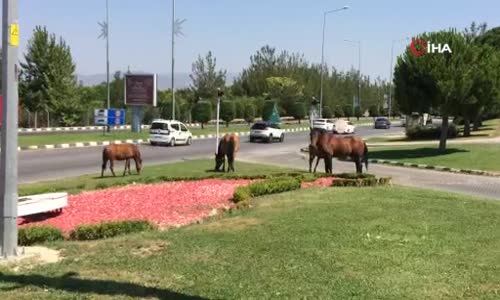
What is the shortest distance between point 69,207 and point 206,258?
5718 millimetres

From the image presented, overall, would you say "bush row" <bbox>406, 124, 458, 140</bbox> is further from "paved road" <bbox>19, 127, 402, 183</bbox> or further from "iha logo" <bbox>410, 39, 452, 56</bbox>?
"iha logo" <bbox>410, 39, 452, 56</bbox>

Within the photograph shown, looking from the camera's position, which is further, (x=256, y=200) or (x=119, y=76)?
(x=119, y=76)

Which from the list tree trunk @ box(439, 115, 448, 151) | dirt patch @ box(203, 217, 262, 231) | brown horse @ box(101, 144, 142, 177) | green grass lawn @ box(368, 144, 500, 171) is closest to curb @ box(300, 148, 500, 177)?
green grass lawn @ box(368, 144, 500, 171)

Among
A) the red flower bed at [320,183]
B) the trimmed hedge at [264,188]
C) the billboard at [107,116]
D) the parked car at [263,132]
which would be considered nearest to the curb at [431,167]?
the red flower bed at [320,183]

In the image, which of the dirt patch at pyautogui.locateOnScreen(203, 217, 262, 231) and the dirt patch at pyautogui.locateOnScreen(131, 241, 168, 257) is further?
the dirt patch at pyautogui.locateOnScreen(203, 217, 262, 231)

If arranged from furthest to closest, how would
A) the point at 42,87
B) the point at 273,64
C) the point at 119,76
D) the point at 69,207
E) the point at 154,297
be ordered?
the point at 273,64 → the point at 119,76 → the point at 42,87 → the point at 69,207 → the point at 154,297

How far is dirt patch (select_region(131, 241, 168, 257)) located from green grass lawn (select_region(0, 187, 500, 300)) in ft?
0.04

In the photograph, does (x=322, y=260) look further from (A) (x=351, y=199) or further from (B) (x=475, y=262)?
(A) (x=351, y=199)

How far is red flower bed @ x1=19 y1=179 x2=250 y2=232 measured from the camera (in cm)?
1132

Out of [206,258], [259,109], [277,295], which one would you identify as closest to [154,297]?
[277,295]

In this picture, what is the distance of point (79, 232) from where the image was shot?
980 cm

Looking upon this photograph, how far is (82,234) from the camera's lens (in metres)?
9.80

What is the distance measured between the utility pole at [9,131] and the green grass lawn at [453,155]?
2446 cm

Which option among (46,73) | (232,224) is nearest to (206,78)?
(46,73)
